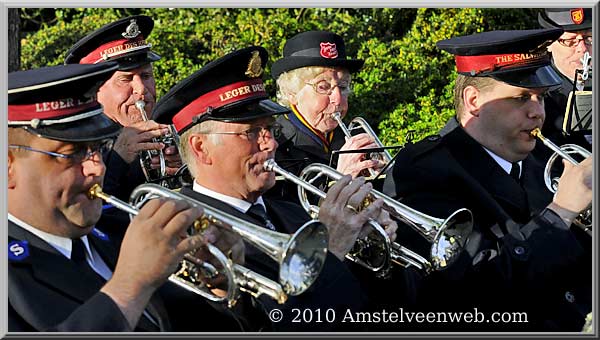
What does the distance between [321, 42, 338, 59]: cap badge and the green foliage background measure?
1.91m

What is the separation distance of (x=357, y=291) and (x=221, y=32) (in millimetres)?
6218

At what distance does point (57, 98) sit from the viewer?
14.3 feet

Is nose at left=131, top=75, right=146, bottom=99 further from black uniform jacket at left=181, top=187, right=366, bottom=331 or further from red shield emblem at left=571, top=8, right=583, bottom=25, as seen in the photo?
red shield emblem at left=571, top=8, right=583, bottom=25

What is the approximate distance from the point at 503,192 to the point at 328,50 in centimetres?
239

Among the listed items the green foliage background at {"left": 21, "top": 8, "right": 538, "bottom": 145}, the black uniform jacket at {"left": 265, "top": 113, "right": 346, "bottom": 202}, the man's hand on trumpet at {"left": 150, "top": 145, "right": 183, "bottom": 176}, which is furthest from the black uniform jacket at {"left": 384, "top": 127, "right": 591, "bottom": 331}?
the green foliage background at {"left": 21, "top": 8, "right": 538, "bottom": 145}

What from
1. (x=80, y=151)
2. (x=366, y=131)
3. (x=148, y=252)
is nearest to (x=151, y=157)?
(x=366, y=131)

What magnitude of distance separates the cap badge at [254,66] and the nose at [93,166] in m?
1.11

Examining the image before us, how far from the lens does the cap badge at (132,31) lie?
6816mm

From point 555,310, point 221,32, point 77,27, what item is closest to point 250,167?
point 555,310

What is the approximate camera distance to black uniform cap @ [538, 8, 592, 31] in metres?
7.47

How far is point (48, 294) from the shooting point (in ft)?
14.0

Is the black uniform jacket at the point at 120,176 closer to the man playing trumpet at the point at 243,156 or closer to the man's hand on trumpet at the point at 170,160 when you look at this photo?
the man's hand on trumpet at the point at 170,160

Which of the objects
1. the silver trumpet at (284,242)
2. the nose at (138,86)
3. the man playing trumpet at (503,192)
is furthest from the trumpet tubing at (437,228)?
the nose at (138,86)

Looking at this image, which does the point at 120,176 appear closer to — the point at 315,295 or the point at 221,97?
the point at 221,97
